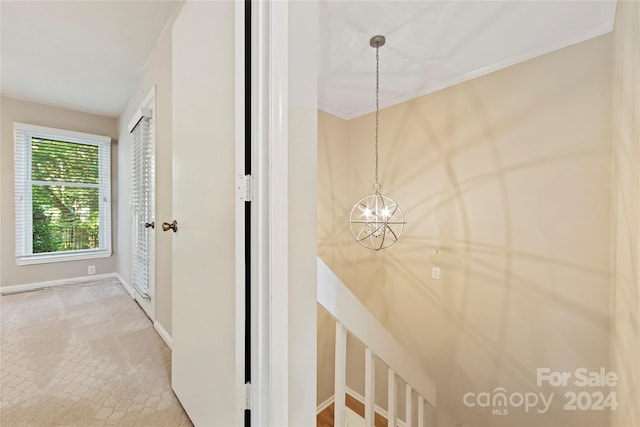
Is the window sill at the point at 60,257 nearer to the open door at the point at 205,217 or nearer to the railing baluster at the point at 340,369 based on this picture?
the open door at the point at 205,217

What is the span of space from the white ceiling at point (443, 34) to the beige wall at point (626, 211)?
0.26 metres

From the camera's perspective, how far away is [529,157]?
1892 mm

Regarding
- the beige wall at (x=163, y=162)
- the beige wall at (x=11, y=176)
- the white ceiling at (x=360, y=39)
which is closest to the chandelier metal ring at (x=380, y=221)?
the white ceiling at (x=360, y=39)

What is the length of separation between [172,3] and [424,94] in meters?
2.05

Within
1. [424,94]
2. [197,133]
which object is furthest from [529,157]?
[197,133]

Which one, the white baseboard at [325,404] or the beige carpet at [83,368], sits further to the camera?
the white baseboard at [325,404]

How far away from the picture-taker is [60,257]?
11.4 feet

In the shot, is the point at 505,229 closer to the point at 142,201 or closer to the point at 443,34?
the point at 443,34

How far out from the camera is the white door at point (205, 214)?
0.99 m

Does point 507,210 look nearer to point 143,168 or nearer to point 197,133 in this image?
point 197,133

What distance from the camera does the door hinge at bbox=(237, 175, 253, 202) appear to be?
2.88 feet

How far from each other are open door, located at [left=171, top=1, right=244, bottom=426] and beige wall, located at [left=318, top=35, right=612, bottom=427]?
1.92 meters

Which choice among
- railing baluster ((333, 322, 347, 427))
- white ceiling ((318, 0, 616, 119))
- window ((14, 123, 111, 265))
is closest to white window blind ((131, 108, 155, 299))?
window ((14, 123, 111, 265))

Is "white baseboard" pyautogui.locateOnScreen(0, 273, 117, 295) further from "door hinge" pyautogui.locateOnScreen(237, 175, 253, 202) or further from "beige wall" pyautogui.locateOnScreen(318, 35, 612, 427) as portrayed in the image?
"door hinge" pyautogui.locateOnScreen(237, 175, 253, 202)
